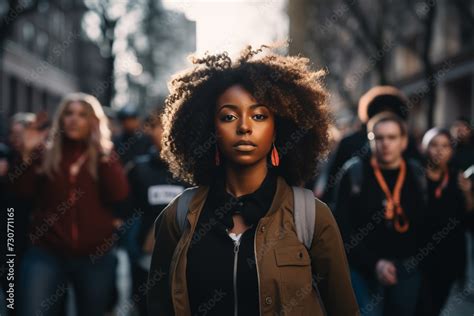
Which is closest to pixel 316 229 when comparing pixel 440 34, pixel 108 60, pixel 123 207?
pixel 123 207

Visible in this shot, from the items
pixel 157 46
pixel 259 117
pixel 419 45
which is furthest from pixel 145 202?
pixel 419 45

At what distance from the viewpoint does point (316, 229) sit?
2.62m

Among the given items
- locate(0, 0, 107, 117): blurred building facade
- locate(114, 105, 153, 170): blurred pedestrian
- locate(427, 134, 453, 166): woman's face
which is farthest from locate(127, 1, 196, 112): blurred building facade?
locate(427, 134, 453, 166): woman's face

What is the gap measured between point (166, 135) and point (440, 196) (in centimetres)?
322

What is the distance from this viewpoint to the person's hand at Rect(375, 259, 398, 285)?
4.45 meters

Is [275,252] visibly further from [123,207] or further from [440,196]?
[440,196]

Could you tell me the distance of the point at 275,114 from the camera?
9.29 feet

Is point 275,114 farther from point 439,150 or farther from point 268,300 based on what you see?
point 439,150

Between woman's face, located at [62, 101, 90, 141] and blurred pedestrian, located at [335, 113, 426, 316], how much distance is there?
6.21 ft

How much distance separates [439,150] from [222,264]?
395 centimetres

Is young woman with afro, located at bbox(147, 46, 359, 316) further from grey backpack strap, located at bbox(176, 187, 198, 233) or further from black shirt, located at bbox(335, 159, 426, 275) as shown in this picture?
black shirt, located at bbox(335, 159, 426, 275)

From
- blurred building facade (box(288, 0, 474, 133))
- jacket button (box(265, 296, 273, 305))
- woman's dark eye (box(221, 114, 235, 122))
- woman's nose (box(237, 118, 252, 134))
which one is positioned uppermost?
blurred building facade (box(288, 0, 474, 133))

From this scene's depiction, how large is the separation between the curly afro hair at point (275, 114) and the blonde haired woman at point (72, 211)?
166 centimetres

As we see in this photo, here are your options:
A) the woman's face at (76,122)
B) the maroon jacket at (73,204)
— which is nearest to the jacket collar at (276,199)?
the maroon jacket at (73,204)
